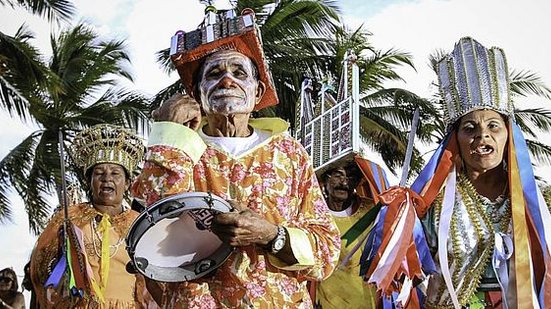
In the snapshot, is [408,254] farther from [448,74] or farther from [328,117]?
[328,117]

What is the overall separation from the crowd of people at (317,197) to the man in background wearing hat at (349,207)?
0.56 m

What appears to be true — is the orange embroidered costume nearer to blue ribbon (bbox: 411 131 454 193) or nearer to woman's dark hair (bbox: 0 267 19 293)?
blue ribbon (bbox: 411 131 454 193)

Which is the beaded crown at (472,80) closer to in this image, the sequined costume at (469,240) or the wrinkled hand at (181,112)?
the sequined costume at (469,240)

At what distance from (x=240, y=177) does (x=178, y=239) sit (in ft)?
1.14

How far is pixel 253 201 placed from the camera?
3.56 m

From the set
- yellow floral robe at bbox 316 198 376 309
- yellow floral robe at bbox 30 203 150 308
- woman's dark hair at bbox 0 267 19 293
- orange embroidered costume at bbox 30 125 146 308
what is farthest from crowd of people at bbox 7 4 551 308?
woman's dark hair at bbox 0 267 19 293

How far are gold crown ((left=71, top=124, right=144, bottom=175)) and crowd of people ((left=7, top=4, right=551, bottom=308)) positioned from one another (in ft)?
7.73

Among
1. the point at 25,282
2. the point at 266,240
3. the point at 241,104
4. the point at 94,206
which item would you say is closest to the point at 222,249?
the point at 266,240

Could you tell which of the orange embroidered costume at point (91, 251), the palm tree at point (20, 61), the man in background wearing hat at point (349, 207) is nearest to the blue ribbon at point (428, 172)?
the man in background wearing hat at point (349, 207)

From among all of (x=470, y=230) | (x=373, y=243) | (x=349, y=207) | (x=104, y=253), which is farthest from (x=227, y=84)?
(x=349, y=207)

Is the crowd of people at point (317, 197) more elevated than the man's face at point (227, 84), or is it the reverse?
the man's face at point (227, 84)

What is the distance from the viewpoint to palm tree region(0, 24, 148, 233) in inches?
819

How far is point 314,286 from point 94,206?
5.77 ft

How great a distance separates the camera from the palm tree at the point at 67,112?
2080 cm
